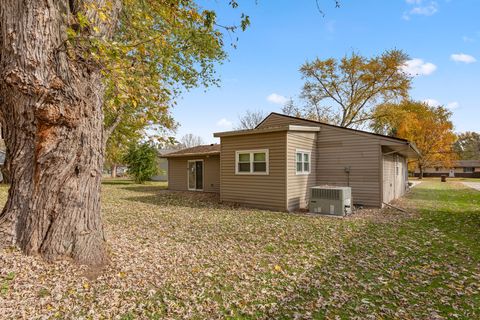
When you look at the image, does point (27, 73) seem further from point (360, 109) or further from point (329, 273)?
point (360, 109)

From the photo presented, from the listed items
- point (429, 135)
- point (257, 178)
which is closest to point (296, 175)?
point (257, 178)

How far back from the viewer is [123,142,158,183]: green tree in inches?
857

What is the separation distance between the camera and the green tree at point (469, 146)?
54500 millimetres

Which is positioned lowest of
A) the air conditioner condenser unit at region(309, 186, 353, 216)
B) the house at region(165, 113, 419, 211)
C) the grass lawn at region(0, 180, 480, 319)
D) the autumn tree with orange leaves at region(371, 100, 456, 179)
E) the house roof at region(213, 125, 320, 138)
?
the grass lawn at region(0, 180, 480, 319)

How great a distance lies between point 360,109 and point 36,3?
27.6 meters

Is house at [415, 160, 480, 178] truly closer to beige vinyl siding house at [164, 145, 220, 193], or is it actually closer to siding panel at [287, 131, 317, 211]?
beige vinyl siding house at [164, 145, 220, 193]

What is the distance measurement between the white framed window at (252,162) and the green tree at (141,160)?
43.5 ft

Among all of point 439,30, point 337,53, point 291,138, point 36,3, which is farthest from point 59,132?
point 337,53

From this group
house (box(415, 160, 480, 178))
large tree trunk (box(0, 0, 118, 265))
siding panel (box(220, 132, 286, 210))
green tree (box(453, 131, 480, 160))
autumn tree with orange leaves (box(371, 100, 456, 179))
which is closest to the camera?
large tree trunk (box(0, 0, 118, 265))

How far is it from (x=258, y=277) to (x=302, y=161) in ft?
23.4

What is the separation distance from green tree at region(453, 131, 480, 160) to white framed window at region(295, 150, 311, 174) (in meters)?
59.2

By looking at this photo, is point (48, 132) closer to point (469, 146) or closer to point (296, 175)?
point (296, 175)

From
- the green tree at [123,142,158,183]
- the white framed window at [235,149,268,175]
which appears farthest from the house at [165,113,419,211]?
the green tree at [123,142,158,183]

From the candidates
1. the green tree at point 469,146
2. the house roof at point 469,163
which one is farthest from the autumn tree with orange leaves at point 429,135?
the green tree at point 469,146
